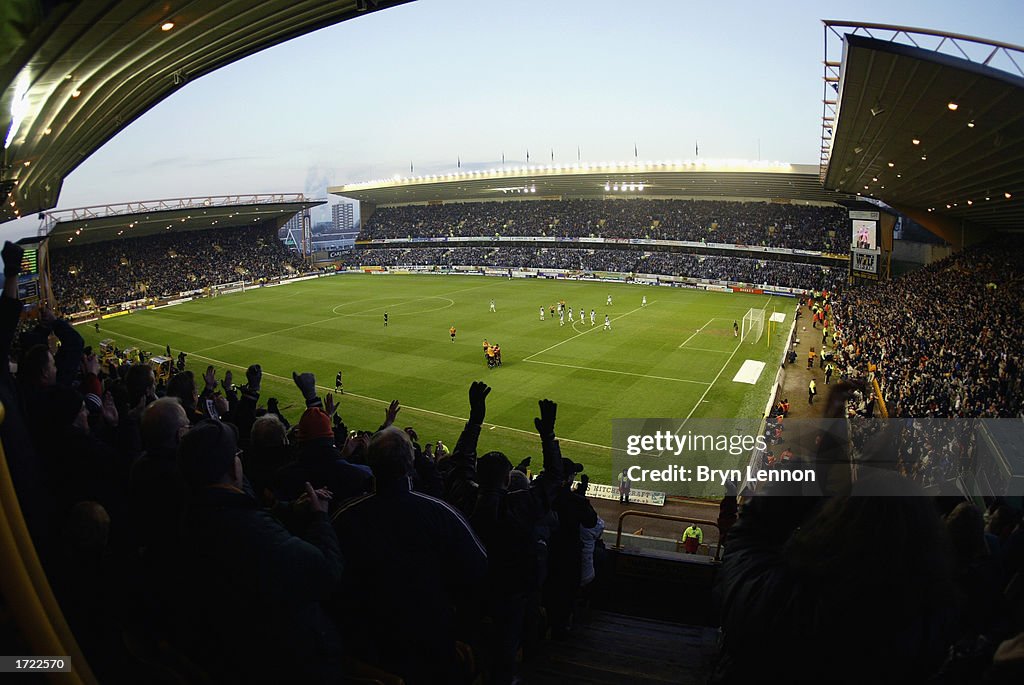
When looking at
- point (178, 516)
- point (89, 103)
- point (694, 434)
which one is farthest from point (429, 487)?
point (694, 434)

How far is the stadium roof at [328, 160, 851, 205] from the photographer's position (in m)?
53.2

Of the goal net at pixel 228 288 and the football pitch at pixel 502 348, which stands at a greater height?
the goal net at pixel 228 288

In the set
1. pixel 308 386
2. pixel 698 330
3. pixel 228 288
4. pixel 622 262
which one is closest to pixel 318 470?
pixel 308 386

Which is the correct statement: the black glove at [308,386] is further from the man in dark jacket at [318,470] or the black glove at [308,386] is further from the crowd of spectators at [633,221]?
the crowd of spectators at [633,221]

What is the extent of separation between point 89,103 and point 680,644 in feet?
54.7

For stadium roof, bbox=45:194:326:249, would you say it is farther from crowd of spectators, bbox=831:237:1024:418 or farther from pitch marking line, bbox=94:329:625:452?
crowd of spectators, bbox=831:237:1024:418

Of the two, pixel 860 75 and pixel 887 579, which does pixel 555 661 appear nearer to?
pixel 887 579

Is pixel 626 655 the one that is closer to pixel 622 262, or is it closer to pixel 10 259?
pixel 10 259

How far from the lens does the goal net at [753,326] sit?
119 feet

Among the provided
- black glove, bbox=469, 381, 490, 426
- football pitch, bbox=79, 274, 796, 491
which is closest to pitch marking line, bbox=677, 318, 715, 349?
football pitch, bbox=79, 274, 796, 491

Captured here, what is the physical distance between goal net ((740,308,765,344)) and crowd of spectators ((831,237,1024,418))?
13.9 ft

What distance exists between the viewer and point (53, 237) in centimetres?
5319

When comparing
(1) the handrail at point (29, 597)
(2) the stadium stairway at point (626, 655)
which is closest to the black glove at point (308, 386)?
(2) the stadium stairway at point (626, 655)

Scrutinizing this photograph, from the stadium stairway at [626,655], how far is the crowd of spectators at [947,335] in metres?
12.9
